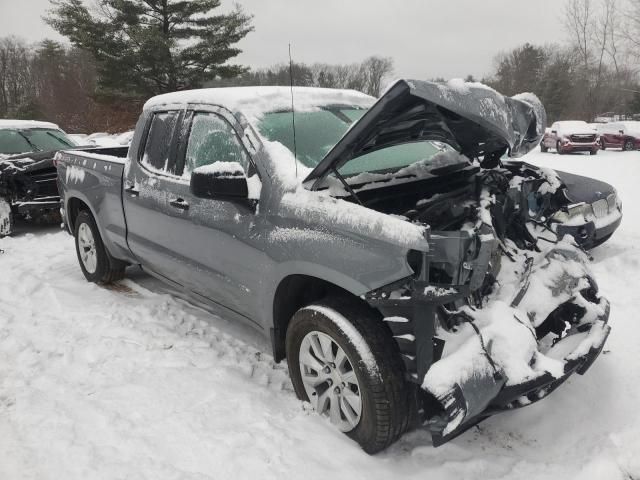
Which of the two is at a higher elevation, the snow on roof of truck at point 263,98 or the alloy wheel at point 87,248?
the snow on roof of truck at point 263,98

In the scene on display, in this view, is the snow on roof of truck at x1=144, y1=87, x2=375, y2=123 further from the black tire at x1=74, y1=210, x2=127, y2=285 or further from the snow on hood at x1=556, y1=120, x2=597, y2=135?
the snow on hood at x1=556, y1=120, x2=597, y2=135

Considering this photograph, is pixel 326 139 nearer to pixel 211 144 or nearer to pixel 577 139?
pixel 211 144

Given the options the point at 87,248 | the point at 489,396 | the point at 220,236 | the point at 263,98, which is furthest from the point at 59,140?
the point at 489,396

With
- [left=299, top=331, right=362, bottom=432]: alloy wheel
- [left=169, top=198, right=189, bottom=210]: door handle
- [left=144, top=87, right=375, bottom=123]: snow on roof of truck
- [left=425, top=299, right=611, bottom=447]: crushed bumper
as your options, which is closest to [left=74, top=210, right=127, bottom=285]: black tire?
[left=144, top=87, right=375, bottom=123]: snow on roof of truck

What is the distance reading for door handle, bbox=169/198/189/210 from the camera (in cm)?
335

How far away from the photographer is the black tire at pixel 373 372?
2281 mm

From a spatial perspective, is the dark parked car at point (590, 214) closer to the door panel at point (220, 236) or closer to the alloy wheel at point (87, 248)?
the door panel at point (220, 236)

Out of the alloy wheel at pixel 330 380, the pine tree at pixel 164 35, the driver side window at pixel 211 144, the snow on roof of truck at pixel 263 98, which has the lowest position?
the alloy wheel at pixel 330 380

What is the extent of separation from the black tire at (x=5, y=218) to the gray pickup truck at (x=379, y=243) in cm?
423

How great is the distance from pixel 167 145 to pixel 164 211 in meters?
0.52

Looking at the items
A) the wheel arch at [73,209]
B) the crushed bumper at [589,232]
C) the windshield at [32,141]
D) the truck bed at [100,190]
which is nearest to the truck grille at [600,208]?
the crushed bumper at [589,232]

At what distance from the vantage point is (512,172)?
3389mm

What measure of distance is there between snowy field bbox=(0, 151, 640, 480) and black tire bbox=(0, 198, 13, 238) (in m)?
3.62

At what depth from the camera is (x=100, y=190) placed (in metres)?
4.53
